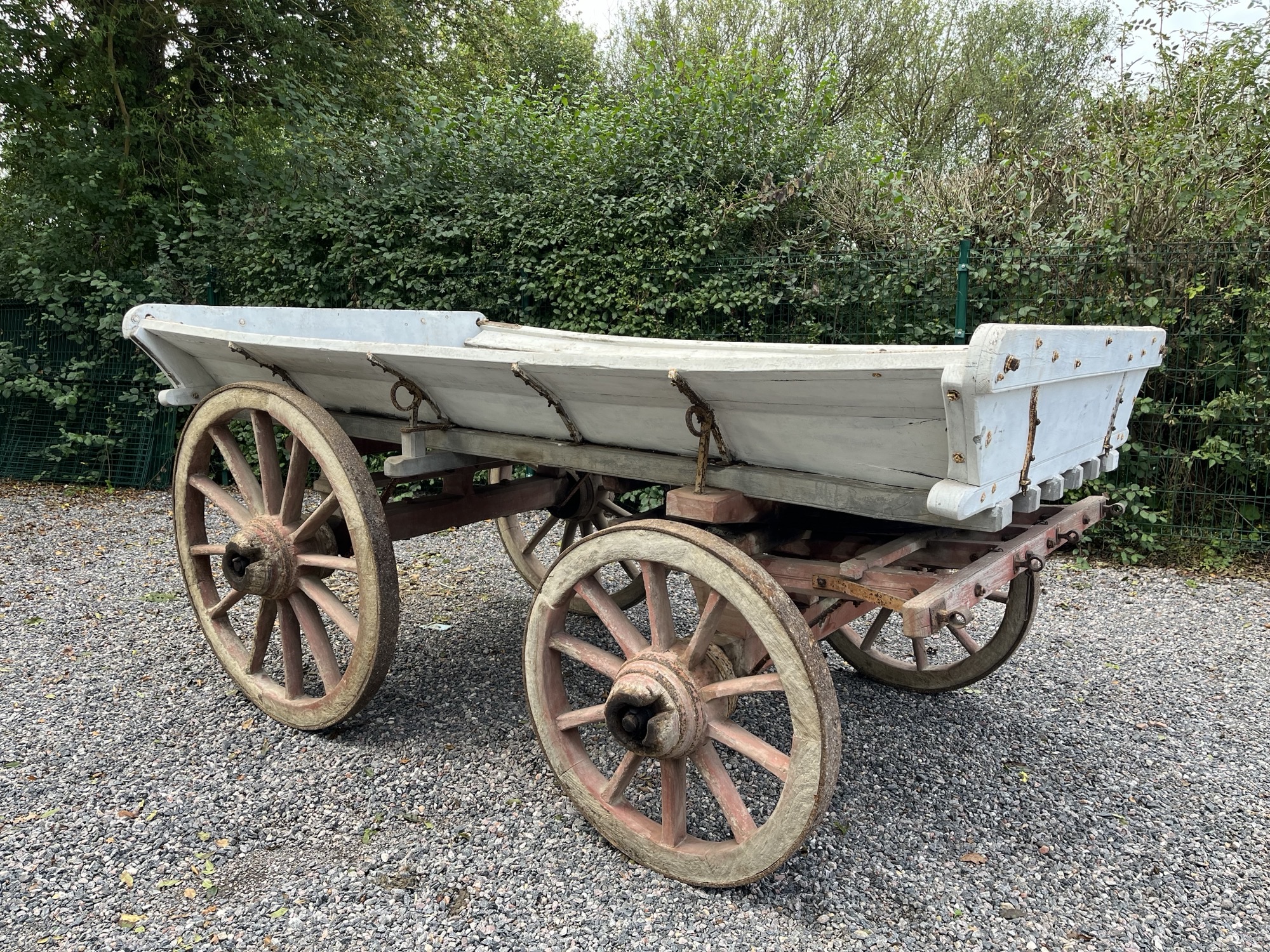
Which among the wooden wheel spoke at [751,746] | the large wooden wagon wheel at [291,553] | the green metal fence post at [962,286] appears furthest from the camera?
the green metal fence post at [962,286]

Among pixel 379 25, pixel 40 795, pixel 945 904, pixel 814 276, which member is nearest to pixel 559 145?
pixel 814 276

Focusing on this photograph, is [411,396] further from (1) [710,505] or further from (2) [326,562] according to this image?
(1) [710,505]

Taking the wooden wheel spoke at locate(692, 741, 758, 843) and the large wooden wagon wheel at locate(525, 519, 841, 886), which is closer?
the large wooden wagon wheel at locate(525, 519, 841, 886)

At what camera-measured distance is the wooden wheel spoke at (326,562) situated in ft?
8.38

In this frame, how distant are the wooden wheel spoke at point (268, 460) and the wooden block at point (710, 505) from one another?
1420 mm

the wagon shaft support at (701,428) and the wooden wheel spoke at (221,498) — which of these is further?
the wooden wheel spoke at (221,498)

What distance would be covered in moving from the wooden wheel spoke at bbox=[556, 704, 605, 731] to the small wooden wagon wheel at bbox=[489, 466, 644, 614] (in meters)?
0.91

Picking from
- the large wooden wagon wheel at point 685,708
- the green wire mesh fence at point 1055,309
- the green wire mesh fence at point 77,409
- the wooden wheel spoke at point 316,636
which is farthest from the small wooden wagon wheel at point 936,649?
the green wire mesh fence at point 77,409

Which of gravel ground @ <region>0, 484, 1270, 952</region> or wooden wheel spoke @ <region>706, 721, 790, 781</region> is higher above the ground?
wooden wheel spoke @ <region>706, 721, 790, 781</region>

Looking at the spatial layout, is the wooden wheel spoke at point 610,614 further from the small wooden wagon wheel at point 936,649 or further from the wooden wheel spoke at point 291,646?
the wooden wheel spoke at point 291,646

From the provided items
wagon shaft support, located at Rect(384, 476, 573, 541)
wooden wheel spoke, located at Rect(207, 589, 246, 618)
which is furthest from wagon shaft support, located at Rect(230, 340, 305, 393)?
wooden wheel spoke, located at Rect(207, 589, 246, 618)

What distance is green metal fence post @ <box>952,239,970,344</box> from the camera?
4.86m

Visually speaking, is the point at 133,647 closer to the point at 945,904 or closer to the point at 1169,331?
the point at 945,904

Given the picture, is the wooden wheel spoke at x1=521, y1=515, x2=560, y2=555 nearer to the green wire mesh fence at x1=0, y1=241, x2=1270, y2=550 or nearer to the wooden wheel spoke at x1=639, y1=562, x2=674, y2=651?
the wooden wheel spoke at x1=639, y1=562, x2=674, y2=651
